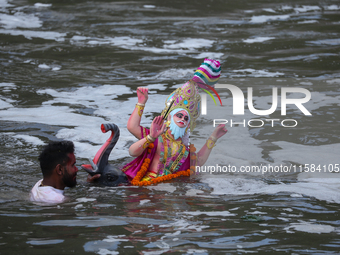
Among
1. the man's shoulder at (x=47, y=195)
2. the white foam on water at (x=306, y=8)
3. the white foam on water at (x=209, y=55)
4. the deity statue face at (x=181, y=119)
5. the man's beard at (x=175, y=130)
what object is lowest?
the man's shoulder at (x=47, y=195)

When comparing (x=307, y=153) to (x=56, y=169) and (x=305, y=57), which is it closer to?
(x=56, y=169)

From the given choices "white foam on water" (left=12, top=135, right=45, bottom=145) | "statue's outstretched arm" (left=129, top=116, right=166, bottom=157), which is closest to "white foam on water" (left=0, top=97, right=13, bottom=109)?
"white foam on water" (left=12, top=135, right=45, bottom=145)

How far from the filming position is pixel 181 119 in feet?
15.9

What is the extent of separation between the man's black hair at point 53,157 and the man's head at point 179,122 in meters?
1.25

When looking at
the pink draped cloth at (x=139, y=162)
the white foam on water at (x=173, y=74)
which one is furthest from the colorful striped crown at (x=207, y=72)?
the white foam on water at (x=173, y=74)

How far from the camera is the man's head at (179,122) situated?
4.84m

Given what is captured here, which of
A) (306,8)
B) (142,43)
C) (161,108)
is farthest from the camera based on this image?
(306,8)

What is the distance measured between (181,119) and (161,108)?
11.4 feet

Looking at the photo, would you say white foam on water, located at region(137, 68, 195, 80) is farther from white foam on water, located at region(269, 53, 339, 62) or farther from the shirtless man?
the shirtless man

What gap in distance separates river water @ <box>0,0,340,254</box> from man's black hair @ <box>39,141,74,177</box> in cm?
38

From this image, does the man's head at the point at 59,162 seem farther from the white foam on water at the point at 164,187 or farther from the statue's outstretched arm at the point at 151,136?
the white foam on water at the point at 164,187

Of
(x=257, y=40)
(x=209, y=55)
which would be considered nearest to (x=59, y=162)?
(x=209, y=55)

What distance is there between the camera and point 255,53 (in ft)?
39.8

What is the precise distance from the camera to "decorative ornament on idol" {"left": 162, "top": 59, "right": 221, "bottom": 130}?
4.91 meters
